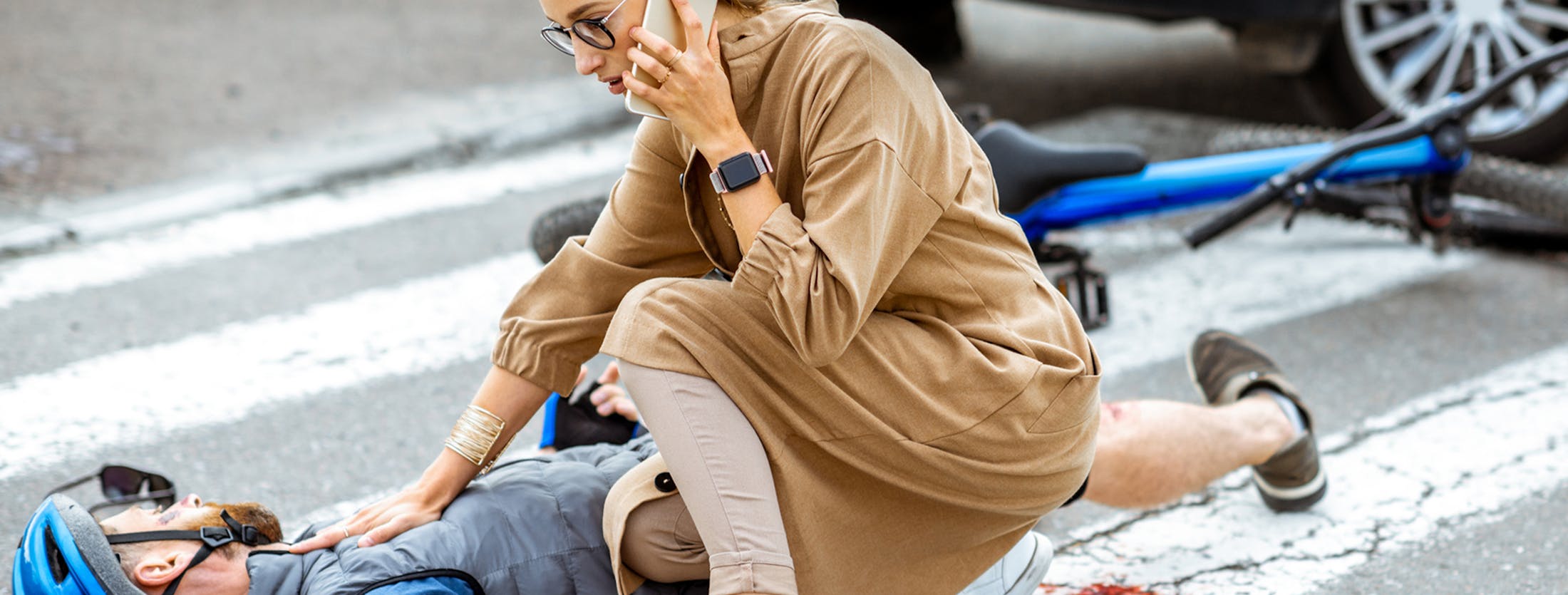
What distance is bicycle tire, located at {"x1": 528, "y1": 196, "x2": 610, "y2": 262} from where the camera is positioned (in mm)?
3803

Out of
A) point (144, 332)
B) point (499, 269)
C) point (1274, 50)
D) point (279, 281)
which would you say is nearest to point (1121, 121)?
point (1274, 50)

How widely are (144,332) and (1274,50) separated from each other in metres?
3.90

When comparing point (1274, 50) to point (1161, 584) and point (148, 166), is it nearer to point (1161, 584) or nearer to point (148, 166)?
point (1161, 584)

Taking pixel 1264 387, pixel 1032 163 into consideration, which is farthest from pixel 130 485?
pixel 1264 387

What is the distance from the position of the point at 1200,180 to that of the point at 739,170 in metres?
2.39

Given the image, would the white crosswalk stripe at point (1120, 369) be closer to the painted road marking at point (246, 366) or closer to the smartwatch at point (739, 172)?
the painted road marking at point (246, 366)

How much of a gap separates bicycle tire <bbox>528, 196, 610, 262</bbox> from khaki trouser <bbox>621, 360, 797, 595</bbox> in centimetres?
170

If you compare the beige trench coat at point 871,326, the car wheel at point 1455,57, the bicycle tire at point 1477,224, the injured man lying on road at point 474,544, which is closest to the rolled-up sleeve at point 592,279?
the beige trench coat at point 871,326

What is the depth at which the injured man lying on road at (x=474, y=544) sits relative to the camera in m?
2.25

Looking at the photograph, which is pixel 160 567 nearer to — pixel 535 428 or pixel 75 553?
pixel 75 553

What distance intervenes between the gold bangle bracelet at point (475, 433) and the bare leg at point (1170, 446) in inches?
42.6

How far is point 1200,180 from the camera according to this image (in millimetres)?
4051

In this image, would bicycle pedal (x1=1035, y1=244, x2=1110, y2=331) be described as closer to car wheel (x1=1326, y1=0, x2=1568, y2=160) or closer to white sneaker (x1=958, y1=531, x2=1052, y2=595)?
white sneaker (x1=958, y1=531, x2=1052, y2=595)

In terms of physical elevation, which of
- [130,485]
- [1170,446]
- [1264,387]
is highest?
[130,485]
